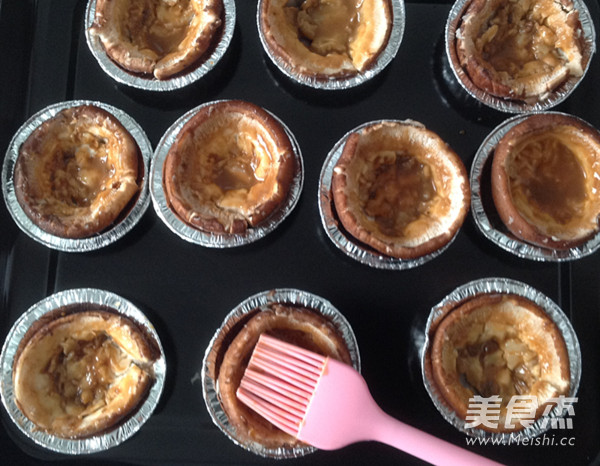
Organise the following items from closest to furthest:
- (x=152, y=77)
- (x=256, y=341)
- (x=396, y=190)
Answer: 1. (x=256, y=341)
2. (x=396, y=190)
3. (x=152, y=77)

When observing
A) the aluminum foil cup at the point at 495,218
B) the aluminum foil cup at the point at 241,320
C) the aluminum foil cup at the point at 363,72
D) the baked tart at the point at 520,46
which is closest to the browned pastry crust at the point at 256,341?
the aluminum foil cup at the point at 241,320

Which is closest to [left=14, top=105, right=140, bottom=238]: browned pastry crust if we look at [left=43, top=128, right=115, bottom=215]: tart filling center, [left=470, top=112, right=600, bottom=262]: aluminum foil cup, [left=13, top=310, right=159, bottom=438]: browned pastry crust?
[left=43, top=128, right=115, bottom=215]: tart filling center

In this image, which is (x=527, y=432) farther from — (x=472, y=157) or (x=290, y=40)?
(x=290, y=40)

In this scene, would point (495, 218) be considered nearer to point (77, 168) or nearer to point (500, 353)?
point (500, 353)

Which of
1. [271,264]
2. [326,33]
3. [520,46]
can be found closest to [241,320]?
[271,264]

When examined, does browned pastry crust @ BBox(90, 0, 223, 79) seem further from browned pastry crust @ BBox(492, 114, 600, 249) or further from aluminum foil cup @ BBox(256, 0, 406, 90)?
browned pastry crust @ BBox(492, 114, 600, 249)

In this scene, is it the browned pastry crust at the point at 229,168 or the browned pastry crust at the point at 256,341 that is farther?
the browned pastry crust at the point at 229,168

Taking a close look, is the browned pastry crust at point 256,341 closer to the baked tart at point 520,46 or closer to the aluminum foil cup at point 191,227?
the aluminum foil cup at point 191,227
